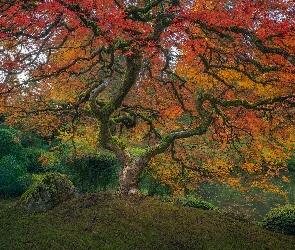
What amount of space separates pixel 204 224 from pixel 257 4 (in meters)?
6.85

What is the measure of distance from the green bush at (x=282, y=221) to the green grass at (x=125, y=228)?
24.5 inches

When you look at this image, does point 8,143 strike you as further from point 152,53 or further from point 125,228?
point 125,228

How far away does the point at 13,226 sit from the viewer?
7.73m

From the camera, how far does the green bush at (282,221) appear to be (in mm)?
9281

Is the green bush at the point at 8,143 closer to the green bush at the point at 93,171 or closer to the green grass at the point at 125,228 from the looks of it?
the green bush at the point at 93,171

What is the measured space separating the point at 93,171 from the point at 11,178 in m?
3.47

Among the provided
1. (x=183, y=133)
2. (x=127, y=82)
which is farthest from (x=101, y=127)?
(x=183, y=133)

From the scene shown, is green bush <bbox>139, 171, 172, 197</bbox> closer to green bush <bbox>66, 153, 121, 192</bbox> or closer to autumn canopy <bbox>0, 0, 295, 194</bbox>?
autumn canopy <bbox>0, 0, 295, 194</bbox>

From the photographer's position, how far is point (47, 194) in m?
8.73

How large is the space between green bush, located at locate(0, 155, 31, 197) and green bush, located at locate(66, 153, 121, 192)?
203 cm

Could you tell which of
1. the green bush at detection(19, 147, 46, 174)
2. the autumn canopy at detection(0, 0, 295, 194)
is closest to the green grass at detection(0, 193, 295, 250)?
the autumn canopy at detection(0, 0, 295, 194)

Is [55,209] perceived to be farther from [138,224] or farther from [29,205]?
[138,224]

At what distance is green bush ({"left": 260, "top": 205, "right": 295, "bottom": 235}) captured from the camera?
928cm

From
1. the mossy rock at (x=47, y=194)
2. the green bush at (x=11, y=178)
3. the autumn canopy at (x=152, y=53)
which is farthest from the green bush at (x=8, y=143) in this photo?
the mossy rock at (x=47, y=194)
